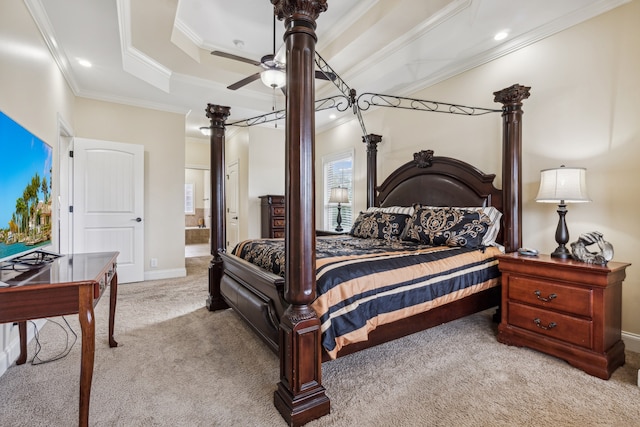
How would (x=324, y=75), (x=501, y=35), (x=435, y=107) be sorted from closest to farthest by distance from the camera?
(x=324, y=75)
(x=501, y=35)
(x=435, y=107)

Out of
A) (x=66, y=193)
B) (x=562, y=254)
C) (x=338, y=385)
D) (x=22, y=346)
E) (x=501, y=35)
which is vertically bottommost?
(x=338, y=385)

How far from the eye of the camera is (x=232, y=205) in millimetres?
6699

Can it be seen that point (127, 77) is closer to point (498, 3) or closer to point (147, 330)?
point (147, 330)

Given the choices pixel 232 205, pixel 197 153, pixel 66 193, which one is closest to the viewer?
pixel 66 193

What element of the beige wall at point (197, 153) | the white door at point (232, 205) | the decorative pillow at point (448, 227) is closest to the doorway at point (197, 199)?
the beige wall at point (197, 153)

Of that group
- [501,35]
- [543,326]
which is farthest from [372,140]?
[543,326]

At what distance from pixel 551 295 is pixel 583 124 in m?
1.47

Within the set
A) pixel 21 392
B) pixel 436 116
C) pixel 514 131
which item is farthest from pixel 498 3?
pixel 21 392

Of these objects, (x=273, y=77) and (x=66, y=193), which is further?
(x=66, y=193)

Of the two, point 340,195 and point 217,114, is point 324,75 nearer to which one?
point 217,114

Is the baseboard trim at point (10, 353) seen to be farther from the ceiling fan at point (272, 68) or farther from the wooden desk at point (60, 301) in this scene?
the ceiling fan at point (272, 68)

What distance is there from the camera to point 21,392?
1.78m

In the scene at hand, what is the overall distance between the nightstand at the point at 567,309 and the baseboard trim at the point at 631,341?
0.34 m

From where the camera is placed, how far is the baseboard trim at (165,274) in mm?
4602
